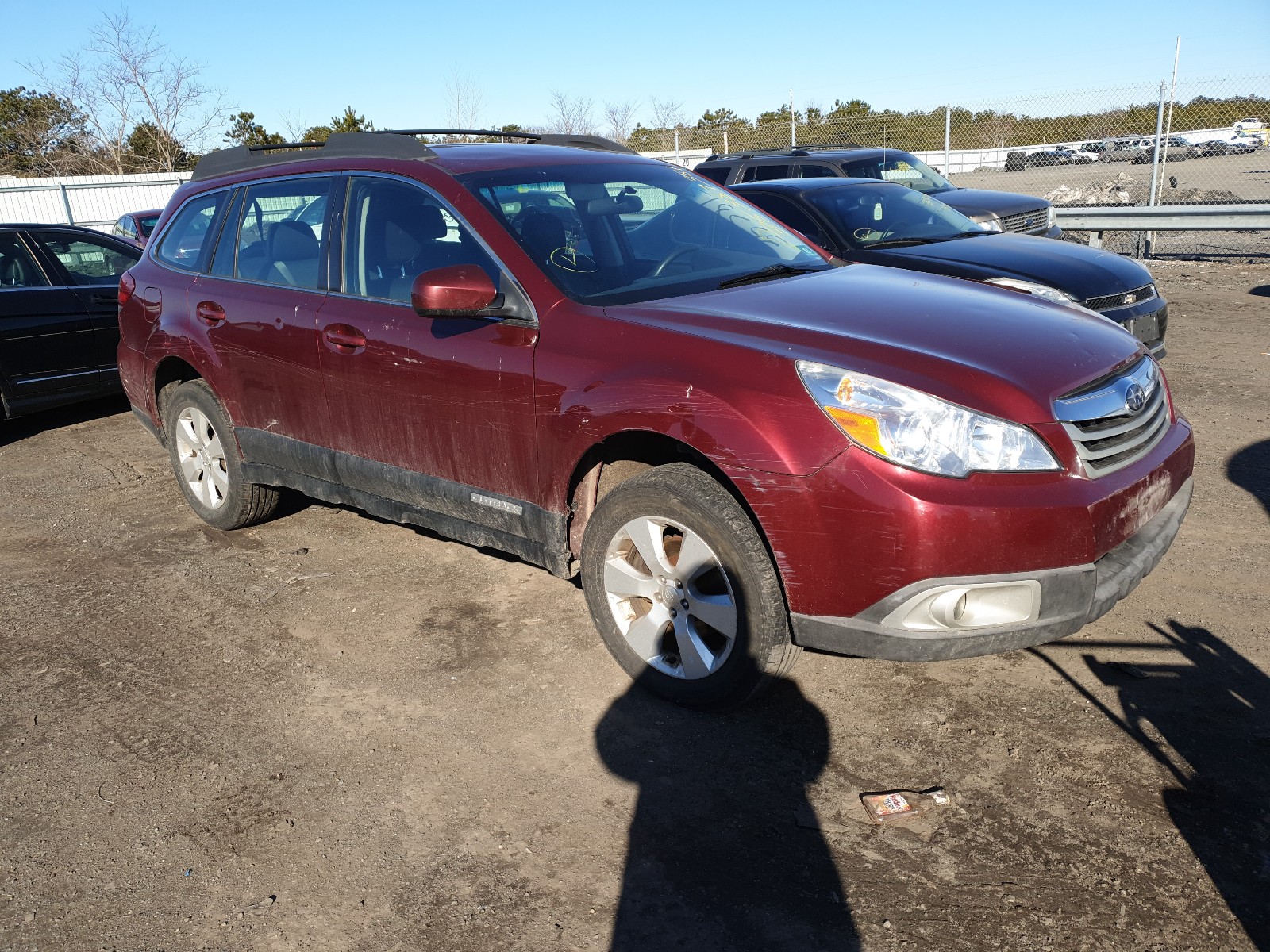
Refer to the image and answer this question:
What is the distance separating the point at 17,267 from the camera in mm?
7688

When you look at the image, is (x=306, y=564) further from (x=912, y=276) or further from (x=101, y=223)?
(x=101, y=223)

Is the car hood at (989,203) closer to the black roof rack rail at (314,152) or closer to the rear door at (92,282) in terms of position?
the black roof rack rail at (314,152)

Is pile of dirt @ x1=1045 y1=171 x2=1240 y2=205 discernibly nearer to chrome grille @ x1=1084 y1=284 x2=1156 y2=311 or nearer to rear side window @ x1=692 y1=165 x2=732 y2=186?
rear side window @ x1=692 y1=165 x2=732 y2=186

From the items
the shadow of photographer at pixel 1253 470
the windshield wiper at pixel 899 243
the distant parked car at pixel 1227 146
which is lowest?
the shadow of photographer at pixel 1253 470

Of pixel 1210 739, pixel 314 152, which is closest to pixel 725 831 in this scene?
pixel 1210 739

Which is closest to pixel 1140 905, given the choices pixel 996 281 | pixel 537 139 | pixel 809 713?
pixel 809 713

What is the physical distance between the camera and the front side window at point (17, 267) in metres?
7.61

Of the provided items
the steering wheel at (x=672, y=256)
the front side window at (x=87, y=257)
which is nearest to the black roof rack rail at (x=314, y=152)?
the steering wheel at (x=672, y=256)

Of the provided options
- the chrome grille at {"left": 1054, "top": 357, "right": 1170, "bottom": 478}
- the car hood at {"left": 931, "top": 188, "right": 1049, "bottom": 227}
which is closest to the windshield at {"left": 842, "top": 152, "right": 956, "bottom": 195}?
the car hood at {"left": 931, "top": 188, "right": 1049, "bottom": 227}

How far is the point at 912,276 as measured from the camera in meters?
4.16

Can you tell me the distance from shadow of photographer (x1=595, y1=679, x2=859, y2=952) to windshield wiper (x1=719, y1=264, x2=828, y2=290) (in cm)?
149

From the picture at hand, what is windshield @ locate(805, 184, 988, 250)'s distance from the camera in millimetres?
7887

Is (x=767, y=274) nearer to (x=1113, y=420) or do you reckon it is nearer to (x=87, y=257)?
(x=1113, y=420)

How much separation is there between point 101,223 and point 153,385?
73.8 ft
